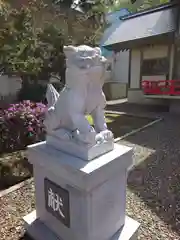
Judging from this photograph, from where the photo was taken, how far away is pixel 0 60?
4.24m

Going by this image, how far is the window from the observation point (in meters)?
9.67

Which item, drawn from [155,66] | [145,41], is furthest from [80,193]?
[155,66]

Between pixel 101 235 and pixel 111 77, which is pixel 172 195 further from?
pixel 111 77

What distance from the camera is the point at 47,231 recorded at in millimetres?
2062

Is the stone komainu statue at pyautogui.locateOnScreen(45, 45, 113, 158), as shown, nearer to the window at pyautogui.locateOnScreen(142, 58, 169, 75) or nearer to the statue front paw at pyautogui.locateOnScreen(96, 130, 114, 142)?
the statue front paw at pyautogui.locateOnScreen(96, 130, 114, 142)

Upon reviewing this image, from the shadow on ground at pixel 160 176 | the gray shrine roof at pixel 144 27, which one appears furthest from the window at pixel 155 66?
the shadow on ground at pixel 160 176

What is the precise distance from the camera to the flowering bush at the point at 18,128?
386 cm

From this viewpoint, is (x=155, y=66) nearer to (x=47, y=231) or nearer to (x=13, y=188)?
(x=13, y=188)

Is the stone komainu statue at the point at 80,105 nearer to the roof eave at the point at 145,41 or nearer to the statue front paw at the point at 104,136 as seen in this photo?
the statue front paw at the point at 104,136

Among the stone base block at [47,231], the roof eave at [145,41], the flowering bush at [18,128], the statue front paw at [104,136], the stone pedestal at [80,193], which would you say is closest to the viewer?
the stone pedestal at [80,193]

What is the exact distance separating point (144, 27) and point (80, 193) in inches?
405

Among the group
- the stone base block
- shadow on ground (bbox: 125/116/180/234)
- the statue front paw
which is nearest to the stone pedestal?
the stone base block

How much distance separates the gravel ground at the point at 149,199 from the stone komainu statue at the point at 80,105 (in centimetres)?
115

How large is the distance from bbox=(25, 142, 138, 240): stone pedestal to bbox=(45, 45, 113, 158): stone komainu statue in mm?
144
